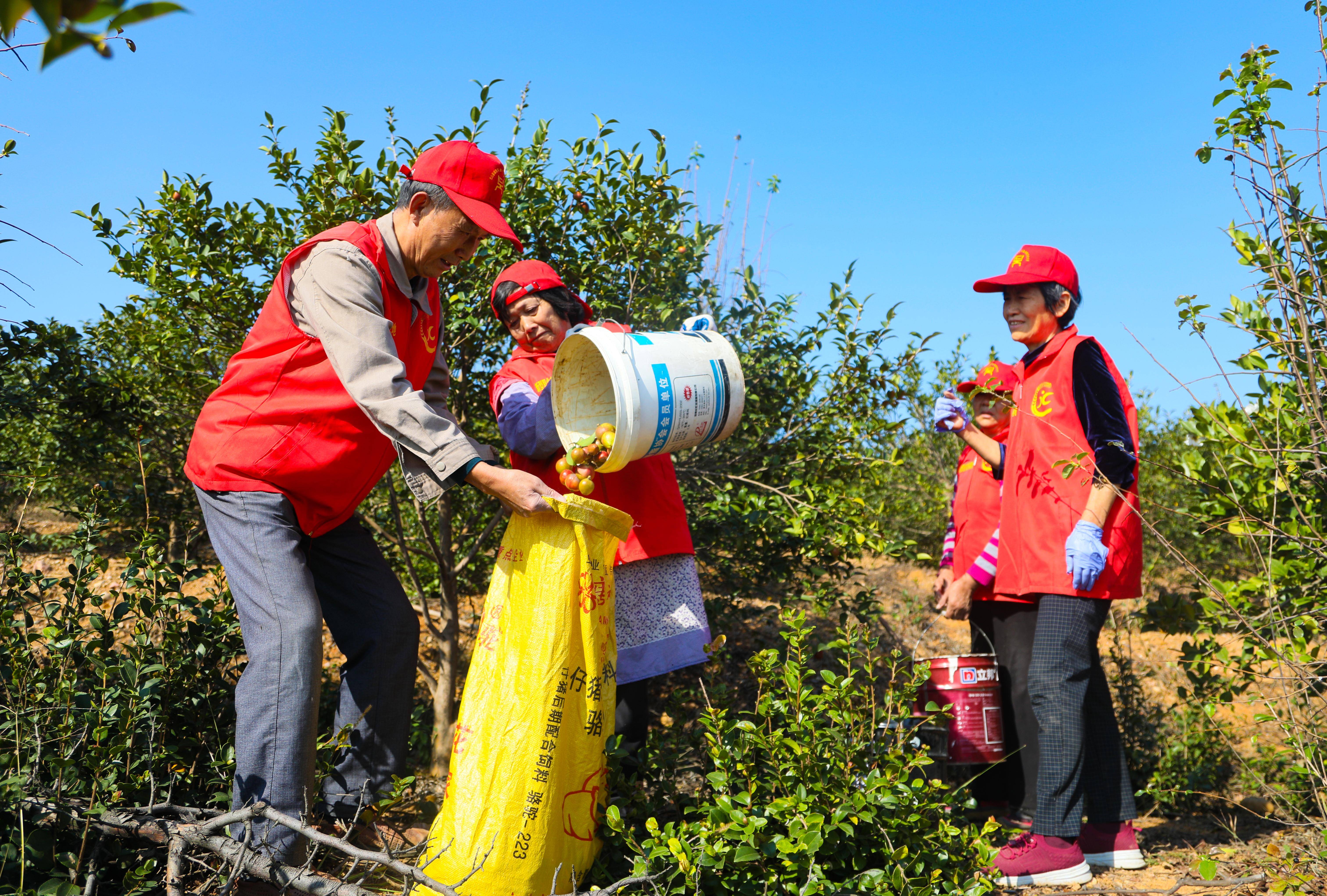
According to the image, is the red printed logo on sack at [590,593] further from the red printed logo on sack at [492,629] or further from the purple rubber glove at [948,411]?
the purple rubber glove at [948,411]

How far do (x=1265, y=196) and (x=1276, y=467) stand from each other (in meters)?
0.78

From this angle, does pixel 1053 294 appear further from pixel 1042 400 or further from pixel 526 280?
pixel 526 280

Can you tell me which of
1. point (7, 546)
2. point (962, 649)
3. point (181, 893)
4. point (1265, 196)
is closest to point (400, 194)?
point (7, 546)

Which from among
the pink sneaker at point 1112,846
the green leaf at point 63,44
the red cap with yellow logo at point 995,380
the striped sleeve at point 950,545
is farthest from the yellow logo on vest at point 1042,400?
the green leaf at point 63,44

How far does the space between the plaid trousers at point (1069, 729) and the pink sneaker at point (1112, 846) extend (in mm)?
34

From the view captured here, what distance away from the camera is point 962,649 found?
5.91 m

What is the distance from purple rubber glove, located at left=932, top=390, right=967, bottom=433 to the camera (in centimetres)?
342

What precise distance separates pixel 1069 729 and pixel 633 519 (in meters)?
1.52

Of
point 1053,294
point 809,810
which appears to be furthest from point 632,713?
point 1053,294

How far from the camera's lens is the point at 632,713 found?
2.61 metres

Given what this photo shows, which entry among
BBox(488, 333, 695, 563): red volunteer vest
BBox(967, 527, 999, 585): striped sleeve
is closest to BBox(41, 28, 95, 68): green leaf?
BBox(488, 333, 695, 563): red volunteer vest

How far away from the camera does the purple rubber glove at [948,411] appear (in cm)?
342

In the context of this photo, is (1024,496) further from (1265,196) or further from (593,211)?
(593,211)

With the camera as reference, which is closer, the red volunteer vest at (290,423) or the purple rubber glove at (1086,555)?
the red volunteer vest at (290,423)
